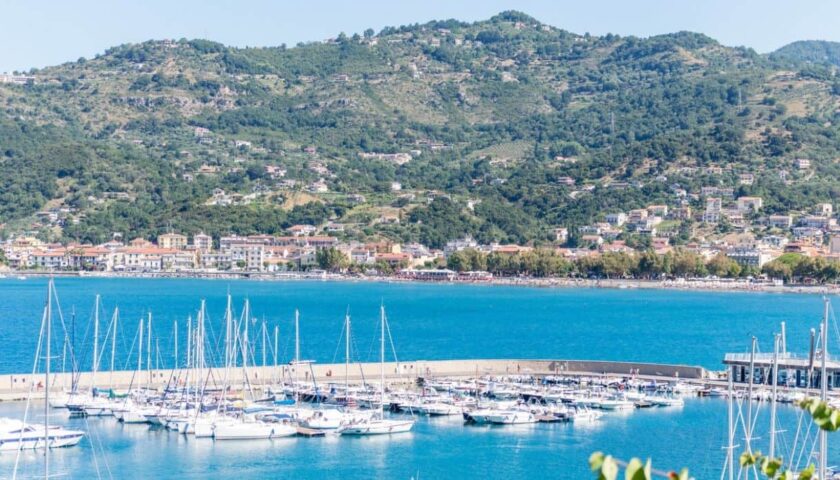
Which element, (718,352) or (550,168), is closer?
(718,352)

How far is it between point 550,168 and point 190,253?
1808 inches

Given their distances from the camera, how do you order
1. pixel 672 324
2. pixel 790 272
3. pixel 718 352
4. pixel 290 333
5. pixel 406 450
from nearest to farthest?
pixel 406 450
pixel 718 352
pixel 290 333
pixel 672 324
pixel 790 272

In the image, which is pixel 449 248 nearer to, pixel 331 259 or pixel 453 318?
pixel 331 259

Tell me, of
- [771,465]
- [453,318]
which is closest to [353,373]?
[771,465]

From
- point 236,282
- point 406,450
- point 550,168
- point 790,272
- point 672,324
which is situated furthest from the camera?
point 550,168

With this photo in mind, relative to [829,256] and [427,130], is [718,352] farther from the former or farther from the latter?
[427,130]

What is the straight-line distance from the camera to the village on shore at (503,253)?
118 metres

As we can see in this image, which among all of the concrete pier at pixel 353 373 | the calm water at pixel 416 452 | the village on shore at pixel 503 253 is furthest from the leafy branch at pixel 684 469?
the village on shore at pixel 503 253

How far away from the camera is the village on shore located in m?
118

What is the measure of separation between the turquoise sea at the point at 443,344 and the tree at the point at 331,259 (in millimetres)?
2066

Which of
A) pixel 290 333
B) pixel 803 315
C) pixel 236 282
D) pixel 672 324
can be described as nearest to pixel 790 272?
pixel 803 315

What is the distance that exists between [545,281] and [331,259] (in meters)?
19.1

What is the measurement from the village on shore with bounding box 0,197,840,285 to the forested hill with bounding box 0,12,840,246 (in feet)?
8.96

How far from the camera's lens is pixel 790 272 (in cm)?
11306
